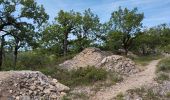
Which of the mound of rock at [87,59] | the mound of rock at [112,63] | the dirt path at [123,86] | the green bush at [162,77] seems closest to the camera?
the dirt path at [123,86]

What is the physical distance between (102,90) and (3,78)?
607 cm

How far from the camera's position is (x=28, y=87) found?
19.8 meters

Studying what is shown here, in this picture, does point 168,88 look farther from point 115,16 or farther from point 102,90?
point 115,16

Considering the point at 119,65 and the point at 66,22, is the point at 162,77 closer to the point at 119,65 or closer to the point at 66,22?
the point at 119,65

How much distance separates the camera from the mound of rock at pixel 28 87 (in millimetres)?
18859

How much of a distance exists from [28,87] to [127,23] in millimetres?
38132

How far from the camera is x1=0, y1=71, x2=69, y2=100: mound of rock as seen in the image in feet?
61.9

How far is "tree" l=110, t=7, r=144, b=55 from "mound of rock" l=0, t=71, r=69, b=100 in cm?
3619

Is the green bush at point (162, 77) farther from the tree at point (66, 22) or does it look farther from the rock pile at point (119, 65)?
the tree at point (66, 22)

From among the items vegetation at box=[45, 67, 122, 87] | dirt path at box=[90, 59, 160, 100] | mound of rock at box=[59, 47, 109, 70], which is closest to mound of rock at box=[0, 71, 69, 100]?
vegetation at box=[45, 67, 122, 87]

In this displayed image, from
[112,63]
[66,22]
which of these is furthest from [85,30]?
[112,63]

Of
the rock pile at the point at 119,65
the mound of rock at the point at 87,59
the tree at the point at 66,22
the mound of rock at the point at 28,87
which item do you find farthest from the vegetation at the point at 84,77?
the tree at the point at 66,22

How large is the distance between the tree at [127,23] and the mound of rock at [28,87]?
3619 centimetres

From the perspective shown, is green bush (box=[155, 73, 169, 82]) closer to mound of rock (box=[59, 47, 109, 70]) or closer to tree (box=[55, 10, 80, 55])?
mound of rock (box=[59, 47, 109, 70])
